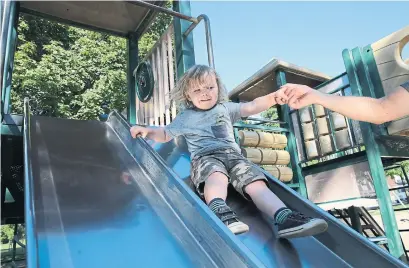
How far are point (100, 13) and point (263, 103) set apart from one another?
13.8 ft

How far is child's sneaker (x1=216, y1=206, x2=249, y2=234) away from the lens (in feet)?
5.05

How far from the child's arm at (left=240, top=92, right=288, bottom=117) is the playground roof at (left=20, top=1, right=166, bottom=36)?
10.7ft

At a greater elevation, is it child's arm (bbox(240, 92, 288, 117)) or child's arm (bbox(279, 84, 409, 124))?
child's arm (bbox(240, 92, 288, 117))

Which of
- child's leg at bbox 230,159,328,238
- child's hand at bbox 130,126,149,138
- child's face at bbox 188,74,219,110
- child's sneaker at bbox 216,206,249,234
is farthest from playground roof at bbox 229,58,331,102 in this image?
child's sneaker at bbox 216,206,249,234

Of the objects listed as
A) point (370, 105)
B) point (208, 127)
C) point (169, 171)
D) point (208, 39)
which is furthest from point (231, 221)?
point (208, 39)

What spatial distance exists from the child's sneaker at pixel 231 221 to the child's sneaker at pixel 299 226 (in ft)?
0.61

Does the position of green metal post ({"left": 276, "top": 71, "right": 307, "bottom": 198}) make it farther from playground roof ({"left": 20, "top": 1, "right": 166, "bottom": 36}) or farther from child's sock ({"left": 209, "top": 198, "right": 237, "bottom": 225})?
child's sock ({"left": 209, "top": 198, "right": 237, "bottom": 225})

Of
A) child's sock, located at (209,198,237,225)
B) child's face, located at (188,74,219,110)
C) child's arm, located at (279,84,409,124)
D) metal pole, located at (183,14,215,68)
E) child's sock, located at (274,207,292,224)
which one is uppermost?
metal pole, located at (183,14,215,68)

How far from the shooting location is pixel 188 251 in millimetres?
1477

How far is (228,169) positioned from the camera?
210 cm

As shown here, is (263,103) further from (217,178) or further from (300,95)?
(217,178)

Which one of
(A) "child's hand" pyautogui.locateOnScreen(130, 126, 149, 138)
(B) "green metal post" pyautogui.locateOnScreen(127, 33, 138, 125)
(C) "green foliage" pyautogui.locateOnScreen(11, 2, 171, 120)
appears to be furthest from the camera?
(C) "green foliage" pyautogui.locateOnScreen(11, 2, 171, 120)

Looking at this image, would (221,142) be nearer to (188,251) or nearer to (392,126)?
(188,251)

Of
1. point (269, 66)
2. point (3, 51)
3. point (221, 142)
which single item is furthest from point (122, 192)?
point (269, 66)
